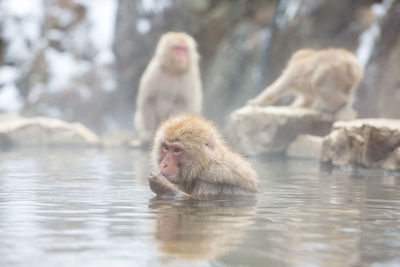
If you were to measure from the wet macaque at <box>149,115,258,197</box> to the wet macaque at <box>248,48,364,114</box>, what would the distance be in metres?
5.60

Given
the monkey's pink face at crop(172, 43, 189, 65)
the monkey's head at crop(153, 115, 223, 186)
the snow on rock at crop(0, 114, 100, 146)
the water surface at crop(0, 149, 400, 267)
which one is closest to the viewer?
the water surface at crop(0, 149, 400, 267)

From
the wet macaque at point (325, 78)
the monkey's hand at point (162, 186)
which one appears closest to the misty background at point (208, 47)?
the wet macaque at point (325, 78)

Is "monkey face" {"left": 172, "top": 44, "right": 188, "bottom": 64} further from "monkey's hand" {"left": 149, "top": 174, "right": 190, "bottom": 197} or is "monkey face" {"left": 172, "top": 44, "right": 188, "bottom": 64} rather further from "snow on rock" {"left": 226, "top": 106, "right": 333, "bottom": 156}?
"monkey's hand" {"left": 149, "top": 174, "right": 190, "bottom": 197}

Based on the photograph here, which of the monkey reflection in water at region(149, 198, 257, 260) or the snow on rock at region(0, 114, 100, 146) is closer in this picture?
the monkey reflection in water at region(149, 198, 257, 260)

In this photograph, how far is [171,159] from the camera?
427 cm

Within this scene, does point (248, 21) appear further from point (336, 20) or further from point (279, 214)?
point (279, 214)

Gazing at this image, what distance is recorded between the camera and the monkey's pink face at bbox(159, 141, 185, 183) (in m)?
4.20

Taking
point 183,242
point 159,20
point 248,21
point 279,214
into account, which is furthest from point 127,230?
point 159,20

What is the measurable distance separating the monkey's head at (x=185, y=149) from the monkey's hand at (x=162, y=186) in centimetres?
7

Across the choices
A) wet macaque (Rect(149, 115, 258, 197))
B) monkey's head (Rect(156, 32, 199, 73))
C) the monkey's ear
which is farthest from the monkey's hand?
monkey's head (Rect(156, 32, 199, 73))

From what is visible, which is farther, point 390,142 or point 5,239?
point 390,142

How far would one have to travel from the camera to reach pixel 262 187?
535 centimetres

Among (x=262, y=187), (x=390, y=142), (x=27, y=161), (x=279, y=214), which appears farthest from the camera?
(x=27, y=161)

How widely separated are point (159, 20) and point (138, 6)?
68 centimetres
